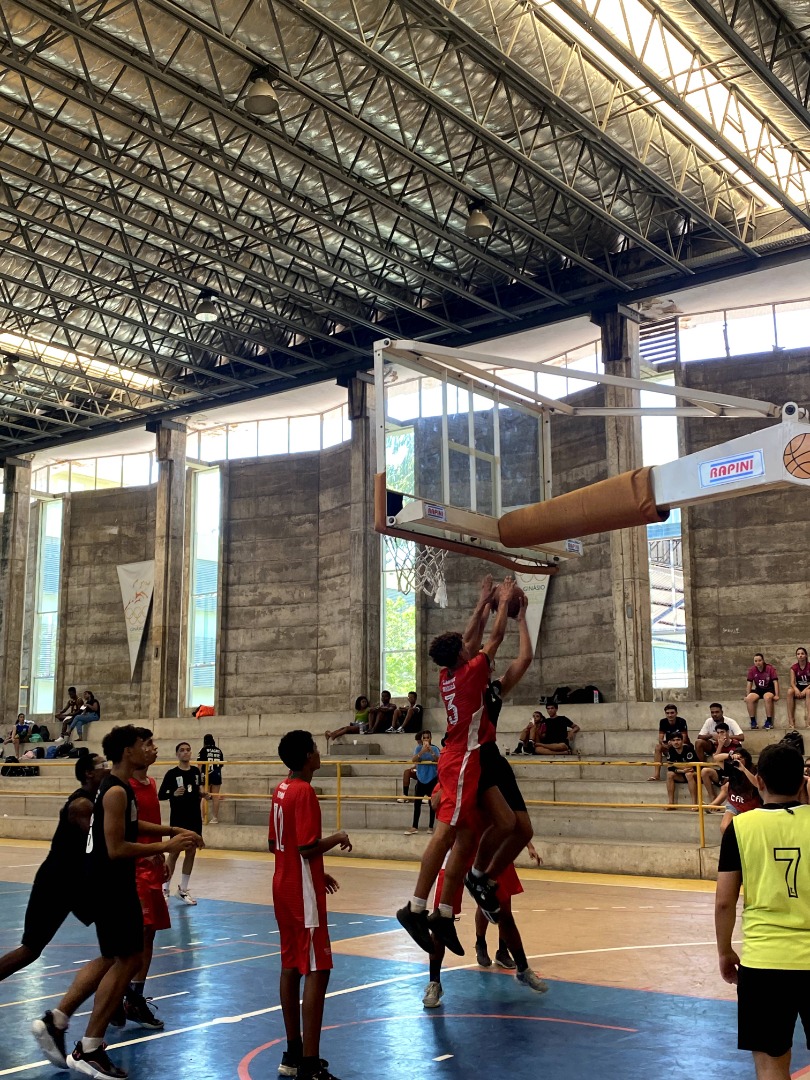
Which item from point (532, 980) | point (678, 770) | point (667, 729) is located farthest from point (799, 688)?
point (532, 980)

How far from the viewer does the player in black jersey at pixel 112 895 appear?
641 centimetres

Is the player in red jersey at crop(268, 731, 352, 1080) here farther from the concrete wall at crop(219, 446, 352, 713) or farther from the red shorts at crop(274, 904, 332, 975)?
the concrete wall at crop(219, 446, 352, 713)

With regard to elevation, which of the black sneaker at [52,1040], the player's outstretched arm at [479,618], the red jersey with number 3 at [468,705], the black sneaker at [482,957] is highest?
the player's outstretched arm at [479,618]

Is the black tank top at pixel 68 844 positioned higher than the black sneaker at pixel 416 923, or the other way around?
the black tank top at pixel 68 844

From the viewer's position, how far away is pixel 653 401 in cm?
2877

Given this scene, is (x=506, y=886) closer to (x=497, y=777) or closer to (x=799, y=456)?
(x=497, y=777)

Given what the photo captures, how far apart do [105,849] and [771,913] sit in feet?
13.0

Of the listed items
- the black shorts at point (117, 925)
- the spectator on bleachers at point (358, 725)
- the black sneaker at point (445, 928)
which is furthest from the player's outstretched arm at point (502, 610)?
the spectator on bleachers at point (358, 725)

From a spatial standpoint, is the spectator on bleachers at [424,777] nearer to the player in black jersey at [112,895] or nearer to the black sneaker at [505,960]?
the black sneaker at [505,960]

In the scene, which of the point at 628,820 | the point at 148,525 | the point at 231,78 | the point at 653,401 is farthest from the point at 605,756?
the point at 148,525

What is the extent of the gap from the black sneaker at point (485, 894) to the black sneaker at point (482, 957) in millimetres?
1268

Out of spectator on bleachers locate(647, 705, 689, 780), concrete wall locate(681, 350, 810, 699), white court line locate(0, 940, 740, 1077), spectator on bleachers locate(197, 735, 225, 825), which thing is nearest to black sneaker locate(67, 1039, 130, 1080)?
white court line locate(0, 940, 740, 1077)

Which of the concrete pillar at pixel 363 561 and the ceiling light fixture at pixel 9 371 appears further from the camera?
the ceiling light fixture at pixel 9 371

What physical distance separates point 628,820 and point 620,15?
41.5 ft
